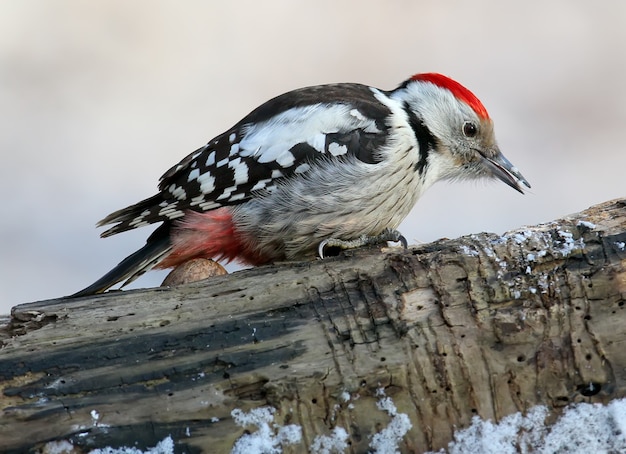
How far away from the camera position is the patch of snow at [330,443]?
1939 mm

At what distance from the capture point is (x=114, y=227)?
3000mm

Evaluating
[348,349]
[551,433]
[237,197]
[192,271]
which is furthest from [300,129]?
[551,433]

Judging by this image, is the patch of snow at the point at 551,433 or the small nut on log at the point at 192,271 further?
the small nut on log at the point at 192,271

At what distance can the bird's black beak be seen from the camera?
335 centimetres

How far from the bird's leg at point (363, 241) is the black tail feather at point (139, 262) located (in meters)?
0.59

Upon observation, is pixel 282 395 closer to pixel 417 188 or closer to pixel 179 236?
pixel 179 236

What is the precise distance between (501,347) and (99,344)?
1.07m

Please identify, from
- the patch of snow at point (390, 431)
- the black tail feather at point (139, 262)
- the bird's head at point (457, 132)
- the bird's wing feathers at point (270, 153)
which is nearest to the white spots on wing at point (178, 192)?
the bird's wing feathers at point (270, 153)

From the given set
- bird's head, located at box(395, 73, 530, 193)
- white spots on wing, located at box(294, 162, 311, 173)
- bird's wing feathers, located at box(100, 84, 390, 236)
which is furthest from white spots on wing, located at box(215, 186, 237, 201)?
bird's head, located at box(395, 73, 530, 193)

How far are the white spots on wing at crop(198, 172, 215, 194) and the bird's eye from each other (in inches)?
43.2

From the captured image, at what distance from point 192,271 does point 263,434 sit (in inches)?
41.3

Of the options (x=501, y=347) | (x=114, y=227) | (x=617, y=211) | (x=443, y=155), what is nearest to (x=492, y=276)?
(x=501, y=347)

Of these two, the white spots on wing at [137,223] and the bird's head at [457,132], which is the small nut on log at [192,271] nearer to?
the white spots on wing at [137,223]

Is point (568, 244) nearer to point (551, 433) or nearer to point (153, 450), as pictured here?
point (551, 433)
